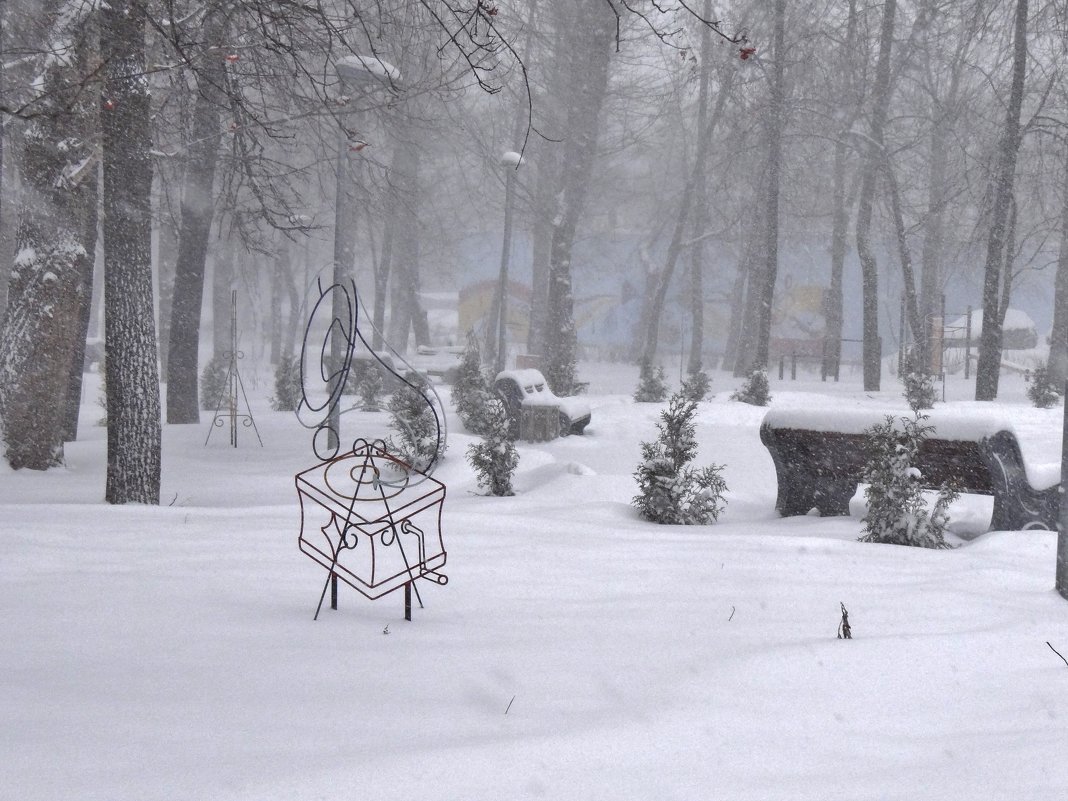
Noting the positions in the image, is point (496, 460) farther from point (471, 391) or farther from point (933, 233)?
point (933, 233)

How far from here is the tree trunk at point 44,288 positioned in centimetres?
921

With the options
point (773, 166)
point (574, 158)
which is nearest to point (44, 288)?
point (574, 158)

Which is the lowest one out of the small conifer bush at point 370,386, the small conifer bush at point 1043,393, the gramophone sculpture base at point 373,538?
the gramophone sculpture base at point 373,538

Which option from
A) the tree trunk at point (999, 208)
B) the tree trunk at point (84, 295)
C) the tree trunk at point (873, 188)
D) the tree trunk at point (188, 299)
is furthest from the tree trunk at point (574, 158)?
the tree trunk at point (84, 295)

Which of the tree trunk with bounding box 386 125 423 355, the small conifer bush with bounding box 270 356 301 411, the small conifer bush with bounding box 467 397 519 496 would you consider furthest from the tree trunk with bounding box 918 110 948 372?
the small conifer bush with bounding box 467 397 519 496

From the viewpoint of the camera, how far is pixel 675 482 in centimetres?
818

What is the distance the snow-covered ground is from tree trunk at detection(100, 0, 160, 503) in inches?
38.8

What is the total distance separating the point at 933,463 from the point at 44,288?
8.49 metres

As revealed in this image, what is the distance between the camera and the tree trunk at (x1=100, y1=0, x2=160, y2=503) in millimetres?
7484

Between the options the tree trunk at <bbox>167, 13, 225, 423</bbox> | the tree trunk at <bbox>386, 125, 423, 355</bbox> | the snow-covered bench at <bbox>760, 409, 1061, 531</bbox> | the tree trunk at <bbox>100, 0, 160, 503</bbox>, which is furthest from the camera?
the tree trunk at <bbox>386, 125, 423, 355</bbox>

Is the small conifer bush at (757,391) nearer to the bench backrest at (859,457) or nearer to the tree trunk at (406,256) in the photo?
the bench backrest at (859,457)

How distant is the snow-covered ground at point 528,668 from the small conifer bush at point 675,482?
117 cm

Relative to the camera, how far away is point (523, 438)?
14.7 meters

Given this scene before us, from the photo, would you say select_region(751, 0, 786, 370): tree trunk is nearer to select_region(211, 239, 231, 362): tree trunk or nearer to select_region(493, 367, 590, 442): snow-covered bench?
select_region(493, 367, 590, 442): snow-covered bench
